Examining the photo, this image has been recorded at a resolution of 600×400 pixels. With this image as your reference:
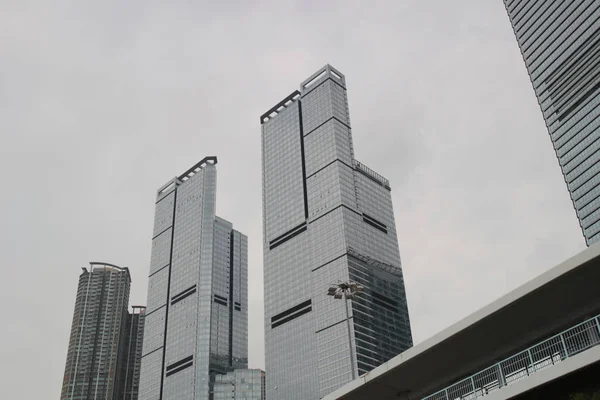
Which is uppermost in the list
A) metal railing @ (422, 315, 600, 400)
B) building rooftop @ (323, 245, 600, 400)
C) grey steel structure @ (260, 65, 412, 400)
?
grey steel structure @ (260, 65, 412, 400)

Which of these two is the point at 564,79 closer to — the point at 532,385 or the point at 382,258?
the point at 382,258

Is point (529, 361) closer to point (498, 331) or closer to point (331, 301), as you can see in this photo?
point (498, 331)

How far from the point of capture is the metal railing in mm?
20797

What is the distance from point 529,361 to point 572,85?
137968 mm

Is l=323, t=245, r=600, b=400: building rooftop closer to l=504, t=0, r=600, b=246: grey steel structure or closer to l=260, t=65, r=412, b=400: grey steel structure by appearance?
l=504, t=0, r=600, b=246: grey steel structure

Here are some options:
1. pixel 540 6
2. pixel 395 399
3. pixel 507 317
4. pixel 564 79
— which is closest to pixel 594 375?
pixel 507 317

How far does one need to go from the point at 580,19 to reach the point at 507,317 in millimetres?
145191

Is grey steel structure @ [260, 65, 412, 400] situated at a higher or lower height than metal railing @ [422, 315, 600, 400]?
higher

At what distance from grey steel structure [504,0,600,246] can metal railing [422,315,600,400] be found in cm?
12455

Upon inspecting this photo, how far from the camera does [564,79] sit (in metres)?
148

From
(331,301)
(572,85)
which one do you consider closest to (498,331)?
(572,85)

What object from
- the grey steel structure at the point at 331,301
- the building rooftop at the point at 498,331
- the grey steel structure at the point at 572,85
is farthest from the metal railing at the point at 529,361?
the grey steel structure at the point at 331,301

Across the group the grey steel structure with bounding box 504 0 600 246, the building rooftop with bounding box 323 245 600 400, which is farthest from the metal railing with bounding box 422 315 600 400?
the grey steel structure with bounding box 504 0 600 246

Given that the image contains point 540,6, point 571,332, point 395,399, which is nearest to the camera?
point 571,332
